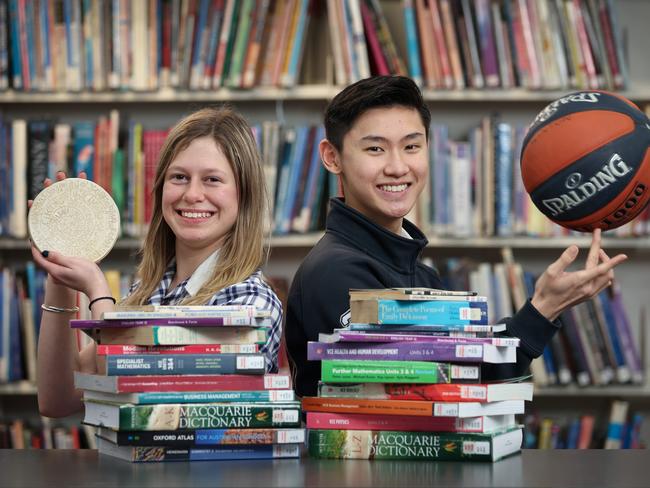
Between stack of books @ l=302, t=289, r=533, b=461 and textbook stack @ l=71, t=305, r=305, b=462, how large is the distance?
69 mm

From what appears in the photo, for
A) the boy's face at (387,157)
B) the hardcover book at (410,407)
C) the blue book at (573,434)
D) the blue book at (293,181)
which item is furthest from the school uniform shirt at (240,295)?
the blue book at (573,434)

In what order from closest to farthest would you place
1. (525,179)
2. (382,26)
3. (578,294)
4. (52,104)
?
(578,294) → (525,179) → (382,26) → (52,104)

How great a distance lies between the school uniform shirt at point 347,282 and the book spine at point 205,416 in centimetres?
38

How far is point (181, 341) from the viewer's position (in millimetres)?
1415

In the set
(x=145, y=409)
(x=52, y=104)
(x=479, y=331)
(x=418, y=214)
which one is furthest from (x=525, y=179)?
(x=52, y=104)

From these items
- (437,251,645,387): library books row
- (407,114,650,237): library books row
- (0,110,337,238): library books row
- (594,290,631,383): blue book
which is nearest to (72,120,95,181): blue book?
(0,110,337,238): library books row

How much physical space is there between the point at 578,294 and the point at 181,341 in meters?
0.71

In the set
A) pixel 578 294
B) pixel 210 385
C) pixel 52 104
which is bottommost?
pixel 210 385

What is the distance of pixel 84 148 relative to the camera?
3596mm

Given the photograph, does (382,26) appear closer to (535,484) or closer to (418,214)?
(418,214)

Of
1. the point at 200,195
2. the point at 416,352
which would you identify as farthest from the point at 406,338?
the point at 200,195

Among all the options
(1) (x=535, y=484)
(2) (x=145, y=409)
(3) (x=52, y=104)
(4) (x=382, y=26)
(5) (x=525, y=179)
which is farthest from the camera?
(3) (x=52, y=104)

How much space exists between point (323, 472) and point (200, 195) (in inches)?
26.4

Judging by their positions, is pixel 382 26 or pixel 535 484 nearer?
pixel 535 484
